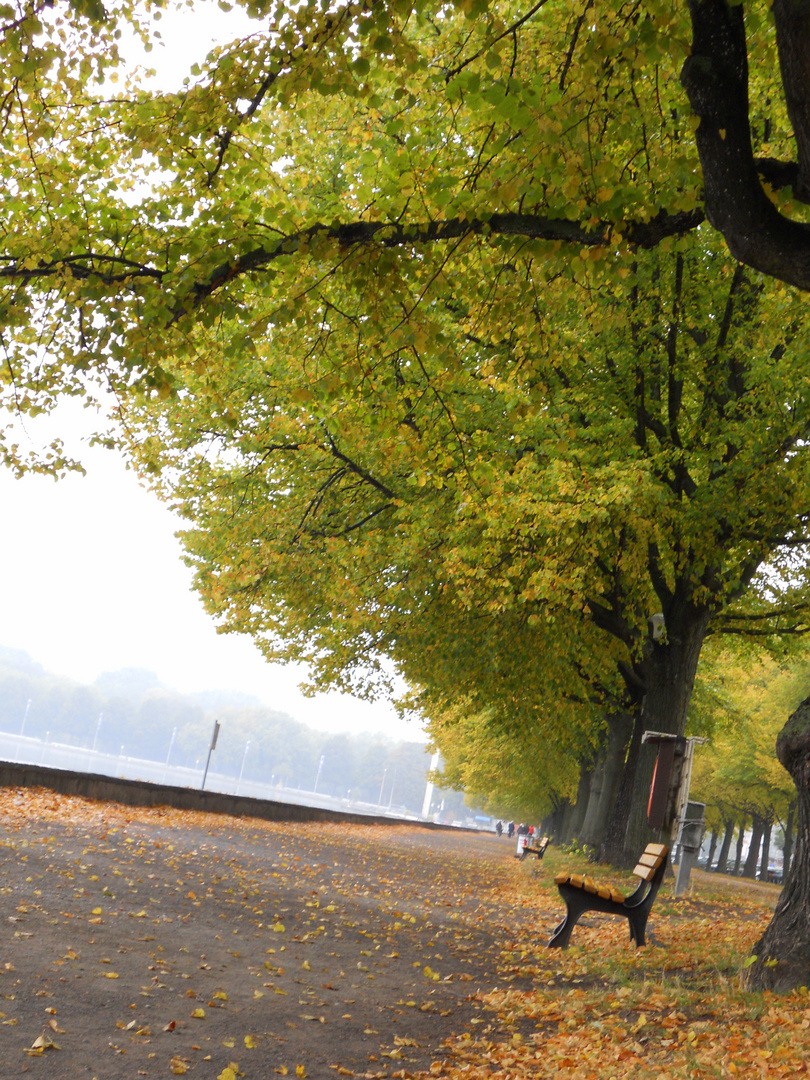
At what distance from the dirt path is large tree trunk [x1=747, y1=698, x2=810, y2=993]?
2.00 meters

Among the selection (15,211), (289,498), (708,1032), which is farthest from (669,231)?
(289,498)

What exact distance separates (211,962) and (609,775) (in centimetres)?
1792

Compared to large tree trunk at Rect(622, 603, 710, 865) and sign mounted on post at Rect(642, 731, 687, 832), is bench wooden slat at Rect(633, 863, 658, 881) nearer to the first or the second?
sign mounted on post at Rect(642, 731, 687, 832)

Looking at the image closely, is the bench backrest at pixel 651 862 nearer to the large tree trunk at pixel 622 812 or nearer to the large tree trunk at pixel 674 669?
the large tree trunk at pixel 674 669

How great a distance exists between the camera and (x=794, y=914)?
254 inches

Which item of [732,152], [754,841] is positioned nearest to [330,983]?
[732,152]

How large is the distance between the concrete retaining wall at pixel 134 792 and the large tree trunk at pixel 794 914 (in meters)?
11.2


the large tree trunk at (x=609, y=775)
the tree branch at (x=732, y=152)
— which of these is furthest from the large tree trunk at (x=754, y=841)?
the tree branch at (x=732, y=152)

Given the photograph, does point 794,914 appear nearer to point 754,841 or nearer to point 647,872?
point 647,872

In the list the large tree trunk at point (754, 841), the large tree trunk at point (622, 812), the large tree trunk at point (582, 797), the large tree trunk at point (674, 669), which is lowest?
the large tree trunk at point (754, 841)

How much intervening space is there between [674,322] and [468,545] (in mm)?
4040

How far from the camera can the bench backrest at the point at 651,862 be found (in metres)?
8.55

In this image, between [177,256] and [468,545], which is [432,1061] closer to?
[177,256]

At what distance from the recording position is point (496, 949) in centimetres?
863
